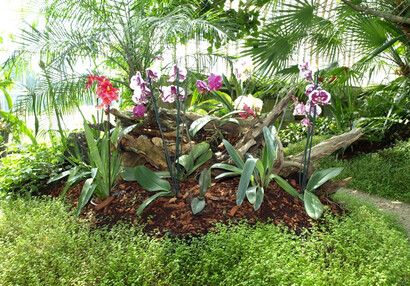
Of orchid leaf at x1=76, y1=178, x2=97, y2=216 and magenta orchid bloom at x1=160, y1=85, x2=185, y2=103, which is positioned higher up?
magenta orchid bloom at x1=160, y1=85, x2=185, y2=103

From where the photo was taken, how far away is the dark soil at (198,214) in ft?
8.80

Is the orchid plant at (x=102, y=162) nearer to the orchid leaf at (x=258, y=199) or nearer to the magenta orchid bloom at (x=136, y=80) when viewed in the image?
→ the magenta orchid bloom at (x=136, y=80)

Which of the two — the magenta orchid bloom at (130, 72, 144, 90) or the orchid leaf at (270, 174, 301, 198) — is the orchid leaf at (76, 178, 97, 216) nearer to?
the magenta orchid bloom at (130, 72, 144, 90)

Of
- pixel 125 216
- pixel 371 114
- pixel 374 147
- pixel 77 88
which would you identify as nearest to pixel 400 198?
pixel 374 147

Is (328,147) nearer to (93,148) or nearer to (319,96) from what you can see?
(319,96)

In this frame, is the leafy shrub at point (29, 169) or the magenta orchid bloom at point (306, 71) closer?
the magenta orchid bloom at point (306, 71)

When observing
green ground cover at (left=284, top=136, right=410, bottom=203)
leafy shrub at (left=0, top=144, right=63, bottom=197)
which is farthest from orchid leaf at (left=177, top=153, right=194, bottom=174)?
green ground cover at (left=284, top=136, right=410, bottom=203)

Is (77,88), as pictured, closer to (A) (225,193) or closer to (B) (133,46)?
(B) (133,46)

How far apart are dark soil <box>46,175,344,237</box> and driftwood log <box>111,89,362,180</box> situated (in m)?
0.29

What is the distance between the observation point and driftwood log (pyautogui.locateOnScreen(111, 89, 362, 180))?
3264 mm

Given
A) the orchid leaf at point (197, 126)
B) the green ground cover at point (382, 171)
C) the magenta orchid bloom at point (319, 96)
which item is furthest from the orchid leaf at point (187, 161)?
the green ground cover at point (382, 171)

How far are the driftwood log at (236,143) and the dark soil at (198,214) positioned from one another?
29cm

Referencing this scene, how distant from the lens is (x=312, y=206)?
273 cm

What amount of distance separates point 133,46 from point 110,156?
104 centimetres
